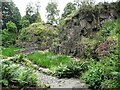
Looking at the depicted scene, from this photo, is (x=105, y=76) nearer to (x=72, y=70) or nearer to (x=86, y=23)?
(x=72, y=70)

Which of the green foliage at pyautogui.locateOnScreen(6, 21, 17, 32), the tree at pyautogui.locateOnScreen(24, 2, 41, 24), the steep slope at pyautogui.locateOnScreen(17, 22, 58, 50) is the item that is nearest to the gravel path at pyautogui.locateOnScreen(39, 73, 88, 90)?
the steep slope at pyautogui.locateOnScreen(17, 22, 58, 50)

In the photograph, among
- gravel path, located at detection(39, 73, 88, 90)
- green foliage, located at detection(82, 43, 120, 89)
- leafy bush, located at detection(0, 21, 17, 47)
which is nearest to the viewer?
green foliage, located at detection(82, 43, 120, 89)

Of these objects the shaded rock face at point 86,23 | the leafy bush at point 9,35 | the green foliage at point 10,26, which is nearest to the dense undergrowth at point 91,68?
the shaded rock face at point 86,23

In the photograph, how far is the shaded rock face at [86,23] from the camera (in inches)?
335

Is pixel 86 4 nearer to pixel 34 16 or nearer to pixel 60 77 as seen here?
pixel 60 77

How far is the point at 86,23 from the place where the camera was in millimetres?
8781

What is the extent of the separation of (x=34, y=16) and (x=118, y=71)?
14317 millimetres

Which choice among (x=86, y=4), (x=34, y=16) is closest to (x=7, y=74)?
(x=86, y=4)

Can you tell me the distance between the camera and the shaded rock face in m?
8.51

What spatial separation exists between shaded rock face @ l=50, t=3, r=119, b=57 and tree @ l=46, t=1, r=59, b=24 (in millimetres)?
6429

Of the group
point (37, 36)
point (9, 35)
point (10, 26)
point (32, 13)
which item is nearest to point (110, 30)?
point (37, 36)

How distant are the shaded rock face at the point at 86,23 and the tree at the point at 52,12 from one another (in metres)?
6.43

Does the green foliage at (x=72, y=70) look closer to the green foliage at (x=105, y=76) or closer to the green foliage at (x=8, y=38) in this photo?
the green foliage at (x=105, y=76)

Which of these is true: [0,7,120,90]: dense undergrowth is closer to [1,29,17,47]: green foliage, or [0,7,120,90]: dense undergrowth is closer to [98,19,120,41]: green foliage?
[98,19,120,41]: green foliage
